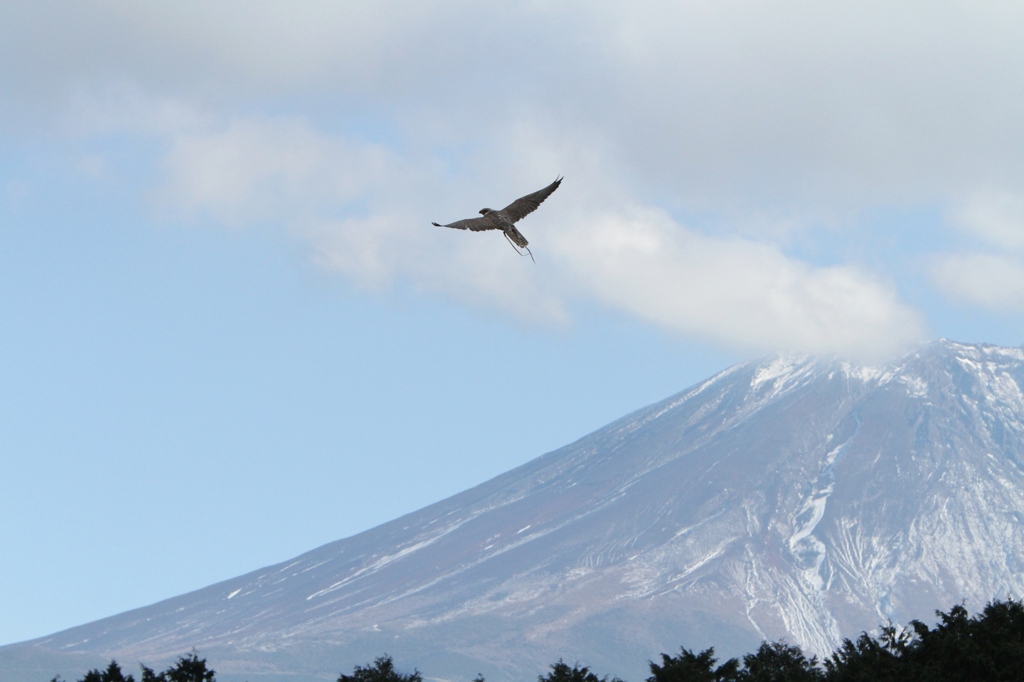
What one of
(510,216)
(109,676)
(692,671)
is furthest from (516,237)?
(109,676)

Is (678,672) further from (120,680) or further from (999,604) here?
(120,680)

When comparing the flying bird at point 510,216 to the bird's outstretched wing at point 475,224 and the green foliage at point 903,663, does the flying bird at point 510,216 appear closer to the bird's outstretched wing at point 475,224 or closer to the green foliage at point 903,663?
the bird's outstretched wing at point 475,224

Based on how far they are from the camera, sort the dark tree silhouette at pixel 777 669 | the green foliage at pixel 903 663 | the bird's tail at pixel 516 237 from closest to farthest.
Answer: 1. the bird's tail at pixel 516 237
2. the green foliage at pixel 903 663
3. the dark tree silhouette at pixel 777 669

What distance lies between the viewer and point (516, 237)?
25672mm

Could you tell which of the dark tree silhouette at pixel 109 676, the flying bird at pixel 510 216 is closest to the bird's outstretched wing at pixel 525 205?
the flying bird at pixel 510 216

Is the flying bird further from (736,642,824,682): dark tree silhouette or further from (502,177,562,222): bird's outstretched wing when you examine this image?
(736,642,824,682): dark tree silhouette

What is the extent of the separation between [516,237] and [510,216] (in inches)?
17.2

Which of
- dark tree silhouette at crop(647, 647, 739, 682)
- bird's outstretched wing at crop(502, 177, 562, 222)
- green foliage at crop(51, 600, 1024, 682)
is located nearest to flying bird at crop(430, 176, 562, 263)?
bird's outstretched wing at crop(502, 177, 562, 222)

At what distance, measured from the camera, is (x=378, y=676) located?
254 ft

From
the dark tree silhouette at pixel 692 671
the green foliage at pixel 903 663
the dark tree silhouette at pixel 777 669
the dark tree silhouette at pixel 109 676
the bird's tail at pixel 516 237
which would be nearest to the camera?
the bird's tail at pixel 516 237

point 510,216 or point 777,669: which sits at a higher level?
point 510,216

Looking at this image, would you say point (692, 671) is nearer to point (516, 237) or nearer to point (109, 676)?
point (109, 676)

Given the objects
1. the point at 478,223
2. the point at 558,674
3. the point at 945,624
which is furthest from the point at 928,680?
the point at 478,223

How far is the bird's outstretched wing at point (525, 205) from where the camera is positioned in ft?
85.0
